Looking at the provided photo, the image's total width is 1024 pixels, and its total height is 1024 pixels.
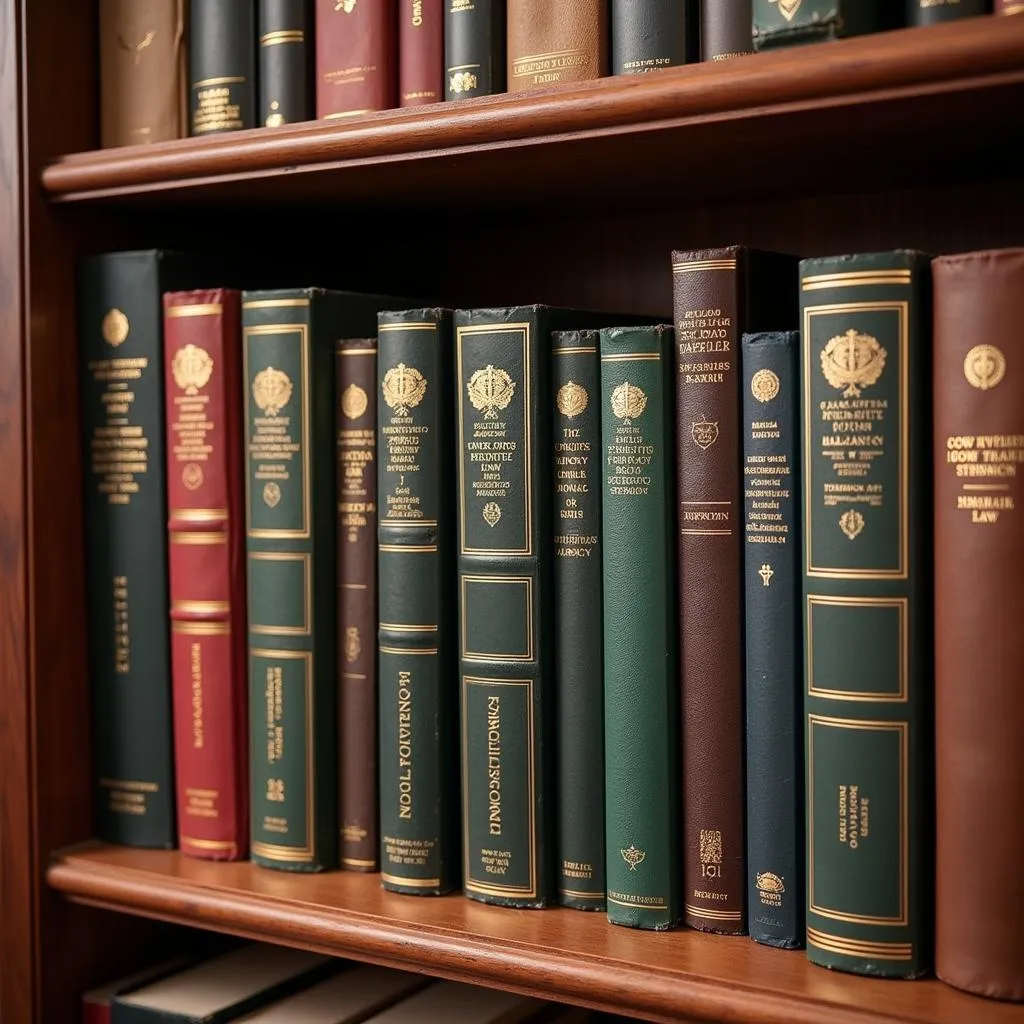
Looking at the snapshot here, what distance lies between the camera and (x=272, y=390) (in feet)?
2.94

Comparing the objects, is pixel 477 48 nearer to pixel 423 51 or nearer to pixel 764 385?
pixel 423 51

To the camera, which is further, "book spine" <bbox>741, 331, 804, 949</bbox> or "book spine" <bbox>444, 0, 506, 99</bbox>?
"book spine" <bbox>444, 0, 506, 99</bbox>

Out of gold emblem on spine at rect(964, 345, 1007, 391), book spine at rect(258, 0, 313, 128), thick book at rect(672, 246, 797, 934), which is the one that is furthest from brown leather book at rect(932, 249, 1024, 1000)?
book spine at rect(258, 0, 313, 128)

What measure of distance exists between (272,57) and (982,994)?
732 mm

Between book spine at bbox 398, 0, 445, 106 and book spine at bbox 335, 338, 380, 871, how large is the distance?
16cm

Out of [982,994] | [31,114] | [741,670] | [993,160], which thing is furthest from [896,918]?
[31,114]

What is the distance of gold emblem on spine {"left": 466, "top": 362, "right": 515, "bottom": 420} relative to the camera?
819 millimetres

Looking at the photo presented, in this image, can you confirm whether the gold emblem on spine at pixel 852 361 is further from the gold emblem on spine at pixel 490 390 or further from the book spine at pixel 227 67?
the book spine at pixel 227 67

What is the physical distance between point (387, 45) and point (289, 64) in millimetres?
80

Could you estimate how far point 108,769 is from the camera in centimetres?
98

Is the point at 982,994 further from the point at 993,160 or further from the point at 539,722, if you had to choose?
the point at 993,160

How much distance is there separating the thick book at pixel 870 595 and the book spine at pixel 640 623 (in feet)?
0.32

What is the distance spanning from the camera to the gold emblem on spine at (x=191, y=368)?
918 millimetres

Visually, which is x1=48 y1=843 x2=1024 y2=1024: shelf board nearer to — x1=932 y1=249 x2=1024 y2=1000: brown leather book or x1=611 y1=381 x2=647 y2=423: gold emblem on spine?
x1=932 y1=249 x2=1024 y2=1000: brown leather book
